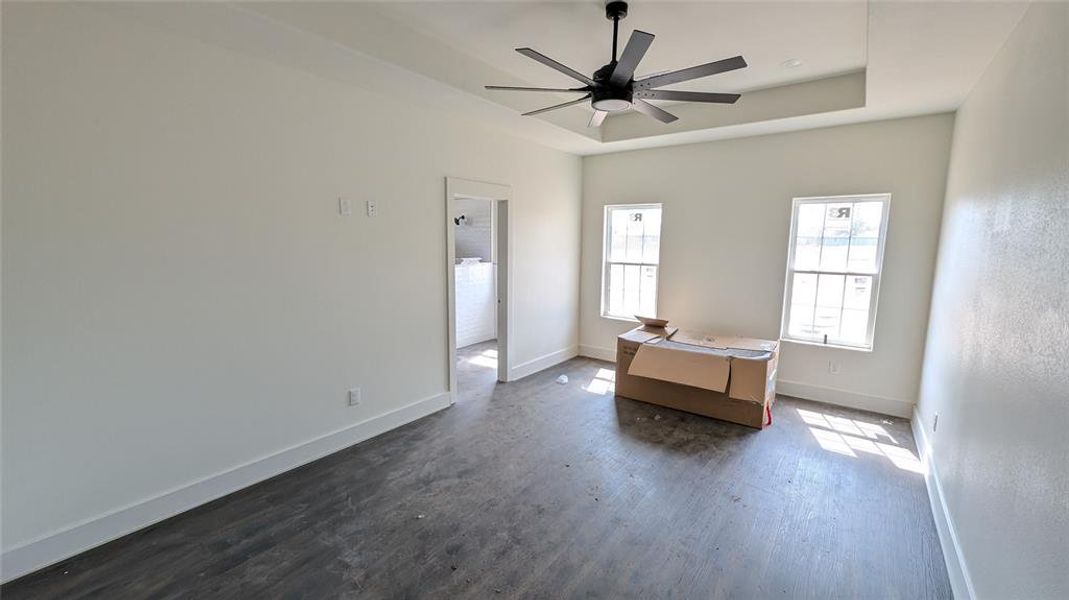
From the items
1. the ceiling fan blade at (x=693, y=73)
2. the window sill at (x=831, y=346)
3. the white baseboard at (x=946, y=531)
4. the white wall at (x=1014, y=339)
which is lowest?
the white baseboard at (x=946, y=531)

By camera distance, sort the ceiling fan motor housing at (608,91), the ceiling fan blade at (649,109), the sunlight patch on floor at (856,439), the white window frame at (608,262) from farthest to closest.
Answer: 1. the white window frame at (608,262)
2. the sunlight patch on floor at (856,439)
3. the ceiling fan blade at (649,109)
4. the ceiling fan motor housing at (608,91)

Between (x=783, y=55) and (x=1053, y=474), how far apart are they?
9.30 ft

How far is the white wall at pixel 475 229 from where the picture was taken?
6.88 metres

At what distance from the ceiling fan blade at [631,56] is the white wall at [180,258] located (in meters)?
1.79

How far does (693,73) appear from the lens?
2.12 meters

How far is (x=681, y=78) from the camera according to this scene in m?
2.20

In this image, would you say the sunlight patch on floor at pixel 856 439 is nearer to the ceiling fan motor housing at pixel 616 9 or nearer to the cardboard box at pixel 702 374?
the cardboard box at pixel 702 374

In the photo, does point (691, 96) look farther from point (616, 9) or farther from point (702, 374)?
point (702, 374)

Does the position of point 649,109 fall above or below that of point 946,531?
above

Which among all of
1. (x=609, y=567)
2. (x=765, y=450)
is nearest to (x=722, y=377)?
(x=765, y=450)

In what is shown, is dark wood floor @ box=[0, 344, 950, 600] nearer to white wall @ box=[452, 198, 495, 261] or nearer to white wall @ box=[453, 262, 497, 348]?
white wall @ box=[453, 262, 497, 348]

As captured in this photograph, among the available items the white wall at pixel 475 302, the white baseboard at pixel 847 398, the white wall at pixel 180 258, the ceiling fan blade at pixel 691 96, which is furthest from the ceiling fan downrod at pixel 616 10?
→ the white wall at pixel 475 302

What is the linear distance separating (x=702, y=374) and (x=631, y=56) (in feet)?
8.75

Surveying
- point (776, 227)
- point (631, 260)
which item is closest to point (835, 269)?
point (776, 227)
